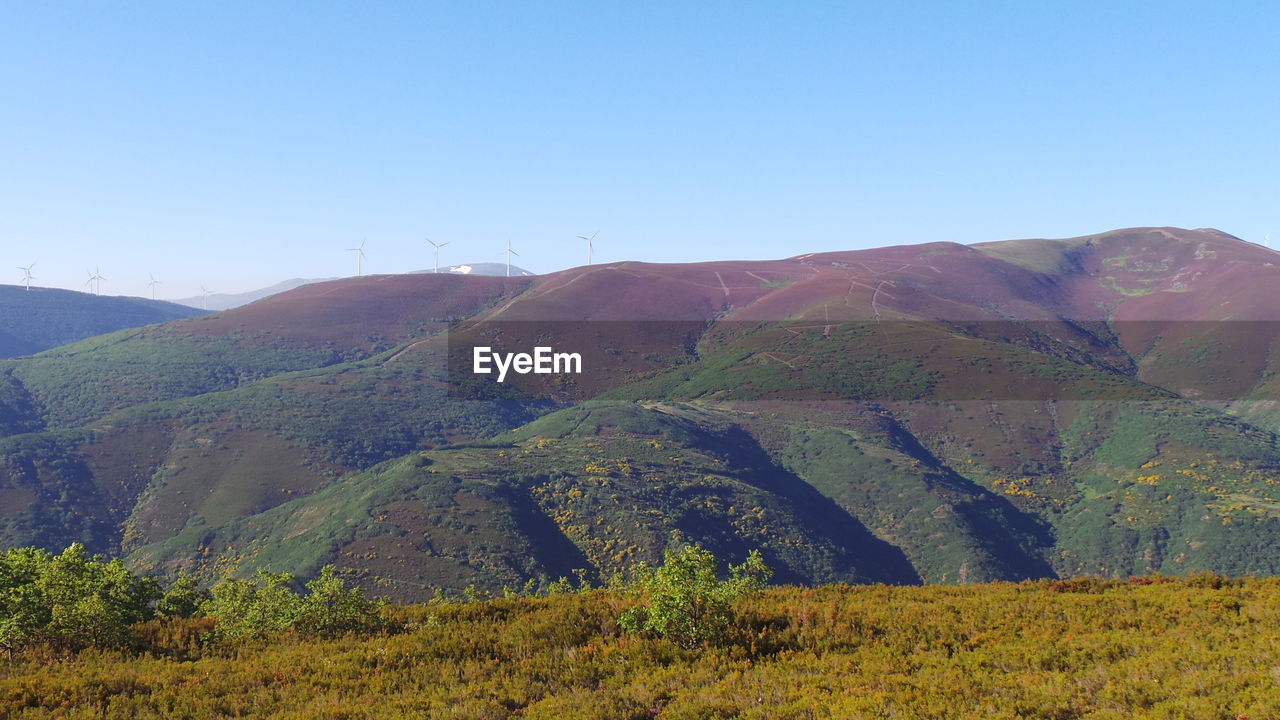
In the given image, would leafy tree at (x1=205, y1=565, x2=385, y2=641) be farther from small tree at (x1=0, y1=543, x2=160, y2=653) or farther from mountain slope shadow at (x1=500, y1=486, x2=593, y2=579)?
mountain slope shadow at (x1=500, y1=486, x2=593, y2=579)

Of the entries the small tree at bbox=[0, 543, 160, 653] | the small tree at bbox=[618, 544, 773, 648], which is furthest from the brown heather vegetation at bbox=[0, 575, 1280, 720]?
the small tree at bbox=[0, 543, 160, 653]

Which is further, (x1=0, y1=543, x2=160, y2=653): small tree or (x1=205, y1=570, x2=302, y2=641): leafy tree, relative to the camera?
(x1=205, y1=570, x2=302, y2=641): leafy tree

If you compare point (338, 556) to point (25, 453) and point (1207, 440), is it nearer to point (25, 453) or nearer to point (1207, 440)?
point (25, 453)

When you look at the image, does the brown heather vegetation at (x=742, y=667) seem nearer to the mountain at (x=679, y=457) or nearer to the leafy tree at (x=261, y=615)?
the leafy tree at (x=261, y=615)

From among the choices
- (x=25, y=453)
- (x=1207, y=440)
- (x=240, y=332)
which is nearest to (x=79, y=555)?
(x=25, y=453)

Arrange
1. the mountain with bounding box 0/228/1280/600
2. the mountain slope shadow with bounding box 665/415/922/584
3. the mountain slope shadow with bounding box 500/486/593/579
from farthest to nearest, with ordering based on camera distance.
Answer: the mountain slope shadow with bounding box 665/415/922/584, the mountain with bounding box 0/228/1280/600, the mountain slope shadow with bounding box 500/486/593/579

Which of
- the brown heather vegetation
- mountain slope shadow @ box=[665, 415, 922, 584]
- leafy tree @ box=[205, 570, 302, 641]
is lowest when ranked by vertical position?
mountain slope shadow @ box=[665, 415, 922, 584]
